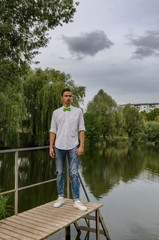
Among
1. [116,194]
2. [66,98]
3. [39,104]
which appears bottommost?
[116,194]

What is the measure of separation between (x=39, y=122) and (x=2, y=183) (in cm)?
838

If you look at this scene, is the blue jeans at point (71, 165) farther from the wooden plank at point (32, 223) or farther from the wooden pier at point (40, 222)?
the wooden plank at point (32, 223)

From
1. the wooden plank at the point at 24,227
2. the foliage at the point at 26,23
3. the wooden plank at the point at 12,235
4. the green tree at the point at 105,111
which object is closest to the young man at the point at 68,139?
the wooden plank at the point at 24,227

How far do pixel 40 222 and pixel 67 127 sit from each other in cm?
128

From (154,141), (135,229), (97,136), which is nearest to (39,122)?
(135,229)

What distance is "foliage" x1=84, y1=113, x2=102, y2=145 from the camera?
120 feet

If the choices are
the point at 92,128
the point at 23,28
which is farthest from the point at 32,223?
the point at 92,128

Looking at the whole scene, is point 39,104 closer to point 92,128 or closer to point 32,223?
point 32,223

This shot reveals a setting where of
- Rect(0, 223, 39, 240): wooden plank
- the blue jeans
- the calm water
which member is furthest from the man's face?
the calm water

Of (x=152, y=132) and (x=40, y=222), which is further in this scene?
(x=152, y=132)

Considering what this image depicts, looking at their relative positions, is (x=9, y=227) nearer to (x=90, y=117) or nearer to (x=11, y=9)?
(x=11, y=9)

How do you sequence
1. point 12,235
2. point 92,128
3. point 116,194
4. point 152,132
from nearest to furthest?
1. point 12,235
2. point 116,194
3. point 92,128
4. point 152,132

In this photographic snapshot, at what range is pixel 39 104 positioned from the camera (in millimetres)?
17828

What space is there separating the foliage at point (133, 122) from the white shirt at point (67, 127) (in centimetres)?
4034
